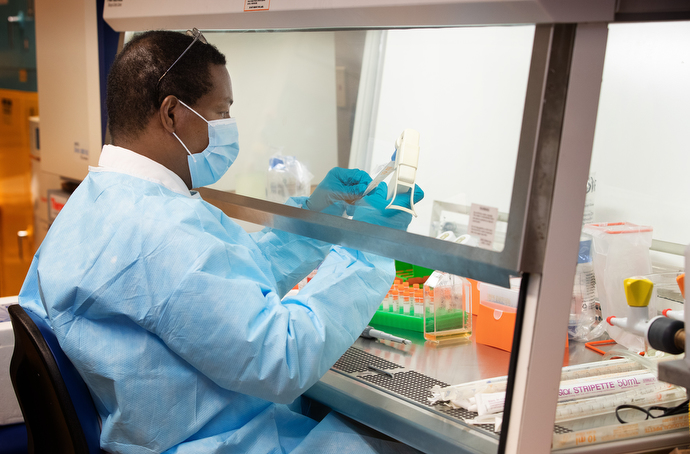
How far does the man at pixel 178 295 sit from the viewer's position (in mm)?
899

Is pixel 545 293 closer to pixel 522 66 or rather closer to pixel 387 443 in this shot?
pixel 522 66

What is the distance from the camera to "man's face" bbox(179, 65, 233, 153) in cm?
113

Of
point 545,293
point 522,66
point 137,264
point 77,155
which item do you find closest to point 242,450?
point 137,264

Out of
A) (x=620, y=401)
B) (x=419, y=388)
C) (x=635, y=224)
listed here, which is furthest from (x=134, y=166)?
(x=635, y=224)

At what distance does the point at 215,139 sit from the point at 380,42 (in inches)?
18.3

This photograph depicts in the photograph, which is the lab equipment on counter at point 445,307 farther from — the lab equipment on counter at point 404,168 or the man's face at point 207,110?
the man's face at point 207,110

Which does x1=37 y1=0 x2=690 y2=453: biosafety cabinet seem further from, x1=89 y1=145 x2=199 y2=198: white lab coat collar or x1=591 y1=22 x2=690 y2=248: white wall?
x1=89 y1=145 x2=199 y2=198: white lab coat collar

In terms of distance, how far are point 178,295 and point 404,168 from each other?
538 mm

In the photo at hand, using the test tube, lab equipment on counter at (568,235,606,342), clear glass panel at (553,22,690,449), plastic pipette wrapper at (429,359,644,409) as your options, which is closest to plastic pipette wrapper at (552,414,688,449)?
clear glass panel at (553,22,690,449)

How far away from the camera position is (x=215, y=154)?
1.20 metres

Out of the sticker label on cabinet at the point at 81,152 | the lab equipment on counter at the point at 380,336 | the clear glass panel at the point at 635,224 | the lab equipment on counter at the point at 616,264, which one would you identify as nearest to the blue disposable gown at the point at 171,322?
the lab equipment on counter at the point at 380,336

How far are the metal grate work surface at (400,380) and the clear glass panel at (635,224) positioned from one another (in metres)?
0.22

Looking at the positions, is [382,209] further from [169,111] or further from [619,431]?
[619,431]

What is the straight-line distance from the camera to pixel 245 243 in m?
1.21
